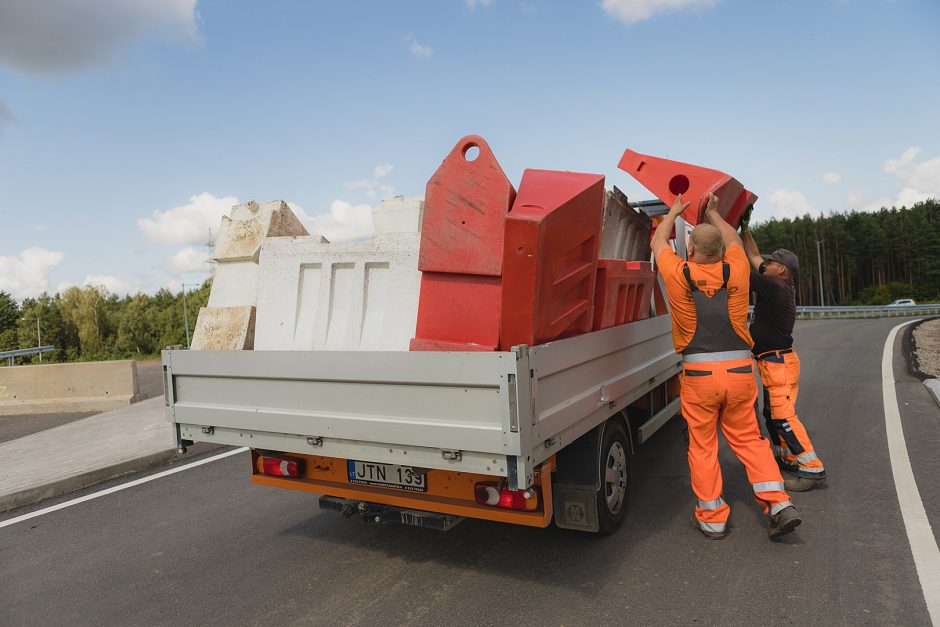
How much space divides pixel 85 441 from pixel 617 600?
25.4 feet

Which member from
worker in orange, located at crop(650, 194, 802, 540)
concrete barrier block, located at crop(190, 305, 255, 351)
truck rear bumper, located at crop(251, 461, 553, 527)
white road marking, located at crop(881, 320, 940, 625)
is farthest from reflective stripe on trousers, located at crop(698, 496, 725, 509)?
concrete barrier block, located at crop(190, 305, 255, 351)

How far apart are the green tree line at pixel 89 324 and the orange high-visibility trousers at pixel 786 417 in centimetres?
5054

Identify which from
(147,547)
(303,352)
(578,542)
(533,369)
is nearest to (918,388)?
(578,542)

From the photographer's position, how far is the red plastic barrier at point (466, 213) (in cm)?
321

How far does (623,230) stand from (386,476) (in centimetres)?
286

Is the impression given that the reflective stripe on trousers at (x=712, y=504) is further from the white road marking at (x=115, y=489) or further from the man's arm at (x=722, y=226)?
the white road marking at (x=115, y=489)

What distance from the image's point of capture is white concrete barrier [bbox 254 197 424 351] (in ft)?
12.5

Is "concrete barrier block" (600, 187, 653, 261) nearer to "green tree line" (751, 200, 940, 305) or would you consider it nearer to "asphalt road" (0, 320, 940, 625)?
"asphalt road" (0, 320, 940, 625)

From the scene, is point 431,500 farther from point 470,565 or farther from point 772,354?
point 772,354

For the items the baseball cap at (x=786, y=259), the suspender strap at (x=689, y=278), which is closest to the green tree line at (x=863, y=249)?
the baseball cap at (x=786, y=259)

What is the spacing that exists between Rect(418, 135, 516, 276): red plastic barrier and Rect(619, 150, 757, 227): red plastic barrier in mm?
2244

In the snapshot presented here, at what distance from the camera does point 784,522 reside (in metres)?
3.94

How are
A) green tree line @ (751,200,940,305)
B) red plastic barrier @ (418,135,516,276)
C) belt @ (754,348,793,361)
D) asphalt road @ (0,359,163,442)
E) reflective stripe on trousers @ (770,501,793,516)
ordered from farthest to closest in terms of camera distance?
green tree line @ (751,200,940,305) < asphalt road @ (0,359,163,442) < belt @ (754,348,793,361) < reflective stripe on trousers @ (770,501,793,516) < red plastic barrier @ (418,135,516,276)

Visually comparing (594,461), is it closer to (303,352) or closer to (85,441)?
(303,352)
